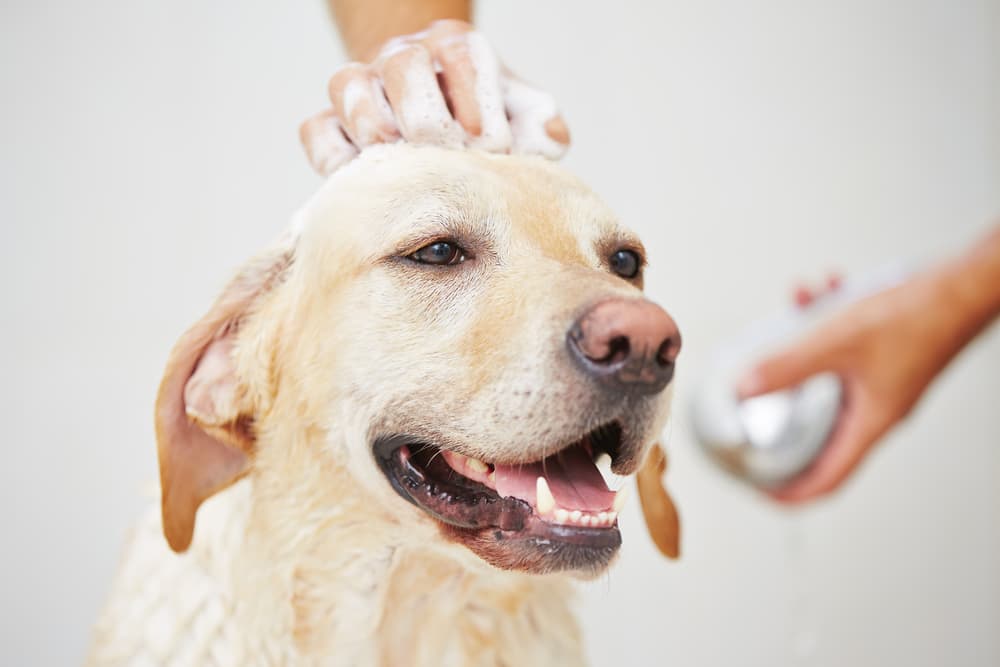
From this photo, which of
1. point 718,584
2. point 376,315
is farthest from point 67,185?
point 718,584

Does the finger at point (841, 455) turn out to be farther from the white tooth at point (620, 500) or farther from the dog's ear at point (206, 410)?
the dog's ear at point (206, 410)

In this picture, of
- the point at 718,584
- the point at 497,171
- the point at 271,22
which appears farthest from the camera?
the point at 718,584

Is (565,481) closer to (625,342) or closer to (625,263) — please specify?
(625,342)

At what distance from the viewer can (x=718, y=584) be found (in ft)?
10.2

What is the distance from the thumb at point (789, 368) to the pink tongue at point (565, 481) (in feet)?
4.57

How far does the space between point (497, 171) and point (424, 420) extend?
0.38m

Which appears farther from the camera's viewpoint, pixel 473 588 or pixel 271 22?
pixel 271 22

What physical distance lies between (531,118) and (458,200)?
24 centimetres

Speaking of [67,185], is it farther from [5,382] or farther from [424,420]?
[424,420]

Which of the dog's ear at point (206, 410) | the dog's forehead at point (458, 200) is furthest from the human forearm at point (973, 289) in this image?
the dog's ear at point (206, 410)

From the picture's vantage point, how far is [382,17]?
158 centimetres

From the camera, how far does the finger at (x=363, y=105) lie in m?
1.33

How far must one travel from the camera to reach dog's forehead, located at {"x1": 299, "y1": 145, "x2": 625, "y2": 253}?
1.26 metres

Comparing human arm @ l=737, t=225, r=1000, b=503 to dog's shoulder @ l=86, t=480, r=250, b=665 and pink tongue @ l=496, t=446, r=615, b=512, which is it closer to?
pink tongue @ l=496, t=446, r=615, b=512
